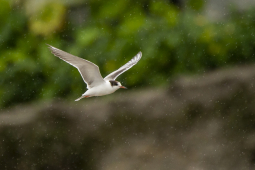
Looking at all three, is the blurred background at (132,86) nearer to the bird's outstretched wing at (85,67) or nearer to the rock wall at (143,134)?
the rock wall at (143,134)

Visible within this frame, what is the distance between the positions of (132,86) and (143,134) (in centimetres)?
A: 125

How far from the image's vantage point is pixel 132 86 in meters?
7.01

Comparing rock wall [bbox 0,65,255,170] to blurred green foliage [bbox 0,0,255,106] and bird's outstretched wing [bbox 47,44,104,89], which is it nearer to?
blurred green foliage [bbox 0,0,255,106]

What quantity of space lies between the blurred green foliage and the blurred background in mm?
16

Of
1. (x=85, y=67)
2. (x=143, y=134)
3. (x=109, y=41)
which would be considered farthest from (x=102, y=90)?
(x=109, y=41)

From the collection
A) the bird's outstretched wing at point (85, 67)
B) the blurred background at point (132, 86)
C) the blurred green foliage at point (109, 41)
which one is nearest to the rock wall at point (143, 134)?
the blurred background at point (132, 86)

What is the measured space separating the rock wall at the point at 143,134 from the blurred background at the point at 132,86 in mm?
13

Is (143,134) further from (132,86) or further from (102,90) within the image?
(102,90)

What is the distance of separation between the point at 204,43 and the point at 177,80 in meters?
1.03

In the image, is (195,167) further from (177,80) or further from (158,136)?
(177,80)

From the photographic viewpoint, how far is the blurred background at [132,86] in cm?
588

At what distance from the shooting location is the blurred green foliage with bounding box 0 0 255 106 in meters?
7.06

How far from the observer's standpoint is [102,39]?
7.33 metres

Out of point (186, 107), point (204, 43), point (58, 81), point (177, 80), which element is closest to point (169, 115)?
point (186, 107)
